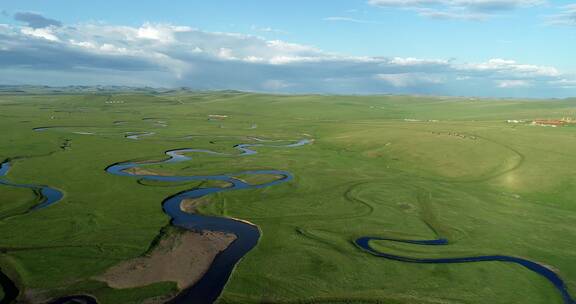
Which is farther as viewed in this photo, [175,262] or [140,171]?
[140,171]

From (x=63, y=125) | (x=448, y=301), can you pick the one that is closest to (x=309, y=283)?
(x=448, y=301)

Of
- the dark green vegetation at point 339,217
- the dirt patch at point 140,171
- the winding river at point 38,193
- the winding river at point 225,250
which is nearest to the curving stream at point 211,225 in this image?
the winding river at point 225,250

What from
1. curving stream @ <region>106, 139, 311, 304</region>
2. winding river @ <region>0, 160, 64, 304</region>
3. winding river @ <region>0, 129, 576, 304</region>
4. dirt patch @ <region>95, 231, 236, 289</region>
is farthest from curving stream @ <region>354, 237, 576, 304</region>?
winding river @ <region>0, 160, 64, 304</region>

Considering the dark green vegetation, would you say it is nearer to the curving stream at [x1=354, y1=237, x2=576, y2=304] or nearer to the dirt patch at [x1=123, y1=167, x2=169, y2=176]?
the curving stream at [x1=354, y1=237, x2=576, y2=304]

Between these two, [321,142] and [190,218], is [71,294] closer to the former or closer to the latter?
[190,218]

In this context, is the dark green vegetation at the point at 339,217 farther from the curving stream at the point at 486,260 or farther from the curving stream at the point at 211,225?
the curving stream at the point at 211,225

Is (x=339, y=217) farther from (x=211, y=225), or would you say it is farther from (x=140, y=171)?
(x=140, y=171)

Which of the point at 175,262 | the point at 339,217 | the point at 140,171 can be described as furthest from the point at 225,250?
the point at 140,171
